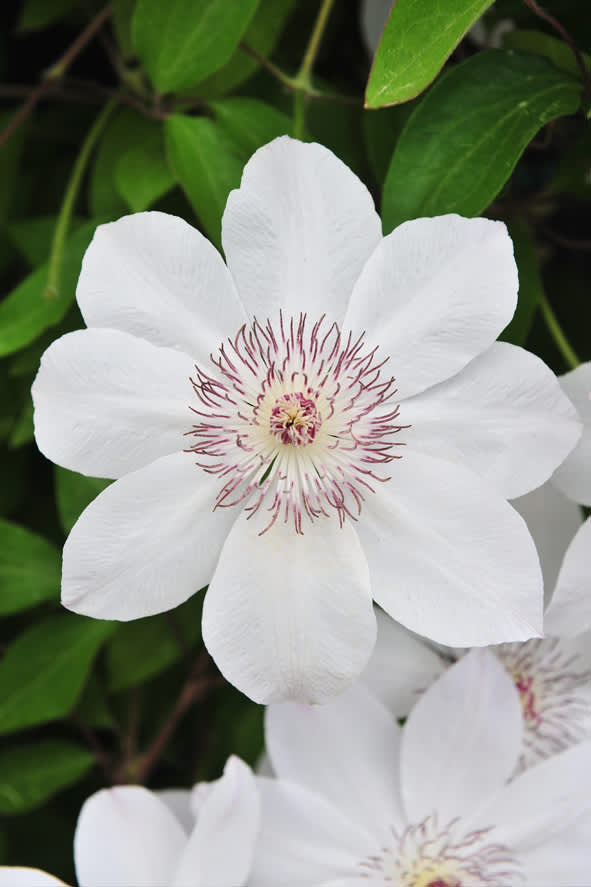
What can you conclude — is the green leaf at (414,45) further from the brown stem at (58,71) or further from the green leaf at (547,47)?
the brown stem at (58,71)

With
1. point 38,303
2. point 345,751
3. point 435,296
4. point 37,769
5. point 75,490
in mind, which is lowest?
point 37,769

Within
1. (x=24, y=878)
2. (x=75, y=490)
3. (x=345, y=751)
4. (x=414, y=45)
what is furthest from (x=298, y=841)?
(x=414, y=45)

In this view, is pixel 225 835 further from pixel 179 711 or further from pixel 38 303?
pixel 38 303

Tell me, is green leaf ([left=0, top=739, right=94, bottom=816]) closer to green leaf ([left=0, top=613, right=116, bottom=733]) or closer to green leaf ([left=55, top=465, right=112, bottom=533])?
green leaf ([left=0, top=613, right=116, bottom=733])

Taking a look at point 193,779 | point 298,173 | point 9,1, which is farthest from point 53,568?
point 9,1

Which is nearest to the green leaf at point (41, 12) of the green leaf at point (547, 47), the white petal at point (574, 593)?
the green leaf at point (547, 47)

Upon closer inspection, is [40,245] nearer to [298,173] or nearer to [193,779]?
[298,173]

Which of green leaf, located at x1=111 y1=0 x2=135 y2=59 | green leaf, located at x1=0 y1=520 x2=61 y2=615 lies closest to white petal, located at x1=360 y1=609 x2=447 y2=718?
green leaf, located at x1=0 y1=520 x2=61 y2=615
